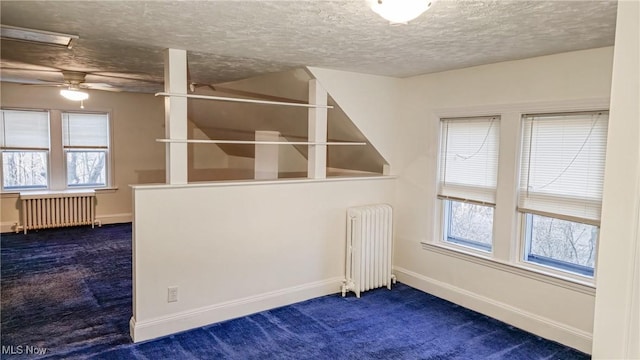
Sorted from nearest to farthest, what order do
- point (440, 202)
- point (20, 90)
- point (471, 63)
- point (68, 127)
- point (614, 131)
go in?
point (614, 131) < point (471, 63) < point (440, 202) < point (20, 90) < point (68, 127)

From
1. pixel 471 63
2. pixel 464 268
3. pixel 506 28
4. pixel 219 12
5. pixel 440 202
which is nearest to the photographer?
pixel 219 12

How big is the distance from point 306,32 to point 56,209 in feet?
19.4

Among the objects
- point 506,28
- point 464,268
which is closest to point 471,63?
point 506,28

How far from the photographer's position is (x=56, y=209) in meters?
6.56

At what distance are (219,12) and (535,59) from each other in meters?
2.52

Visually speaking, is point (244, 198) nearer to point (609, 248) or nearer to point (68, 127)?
point (609, 248)

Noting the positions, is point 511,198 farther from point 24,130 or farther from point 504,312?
point 24,130

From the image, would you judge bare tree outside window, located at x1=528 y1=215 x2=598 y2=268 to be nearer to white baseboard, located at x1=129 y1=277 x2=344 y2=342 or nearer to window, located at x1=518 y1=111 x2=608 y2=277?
window, located at x1=518 y1=111 x2=608 y2=277

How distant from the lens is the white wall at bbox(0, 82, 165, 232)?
6.94m

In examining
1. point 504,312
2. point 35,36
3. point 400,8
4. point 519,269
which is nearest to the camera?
point 400,8

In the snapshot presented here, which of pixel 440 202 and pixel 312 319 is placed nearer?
pixel 312 319

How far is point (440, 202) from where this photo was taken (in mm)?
4203

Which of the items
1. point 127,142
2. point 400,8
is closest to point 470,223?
point 400,8

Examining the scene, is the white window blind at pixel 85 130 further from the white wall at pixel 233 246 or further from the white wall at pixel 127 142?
the white wall at pixel 233 246
